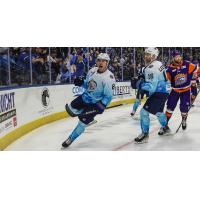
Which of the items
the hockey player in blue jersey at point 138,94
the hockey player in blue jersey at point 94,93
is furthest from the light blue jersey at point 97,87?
the hockey player in blue jersey at point 138,94

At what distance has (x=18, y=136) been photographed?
5328 millimetres

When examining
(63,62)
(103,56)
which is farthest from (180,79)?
(63,62)

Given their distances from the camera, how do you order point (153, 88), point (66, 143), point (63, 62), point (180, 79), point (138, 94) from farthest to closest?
point (63, 62), point (180, 79), point (138, 94), point (153, 88), point (66, 143)

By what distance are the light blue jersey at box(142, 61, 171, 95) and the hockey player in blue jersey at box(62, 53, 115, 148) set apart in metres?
0.45

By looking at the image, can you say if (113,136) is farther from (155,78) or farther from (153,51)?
(153,51)

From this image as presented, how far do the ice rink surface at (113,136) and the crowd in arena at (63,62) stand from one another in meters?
0.62

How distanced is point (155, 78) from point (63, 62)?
5.00 feet

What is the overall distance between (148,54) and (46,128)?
186 cm

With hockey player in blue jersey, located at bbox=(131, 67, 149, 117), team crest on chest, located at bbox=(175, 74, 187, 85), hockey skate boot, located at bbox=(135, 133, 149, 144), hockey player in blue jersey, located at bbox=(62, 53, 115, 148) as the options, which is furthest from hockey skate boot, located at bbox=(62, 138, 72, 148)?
team crest on chest, located at bbox=(175, 74, 187, 85)

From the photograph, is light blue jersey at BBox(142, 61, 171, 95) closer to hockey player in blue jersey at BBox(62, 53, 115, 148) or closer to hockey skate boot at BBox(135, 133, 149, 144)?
hockey player in blue jersey at BBox(62, 53, 115, 148)

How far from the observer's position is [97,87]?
4992mm

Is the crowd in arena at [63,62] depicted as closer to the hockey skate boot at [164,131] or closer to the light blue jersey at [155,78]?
the light blue jersey at [155,78]

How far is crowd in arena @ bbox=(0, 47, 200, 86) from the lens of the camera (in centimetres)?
526

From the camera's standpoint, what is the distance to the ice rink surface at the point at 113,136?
15.8ft
